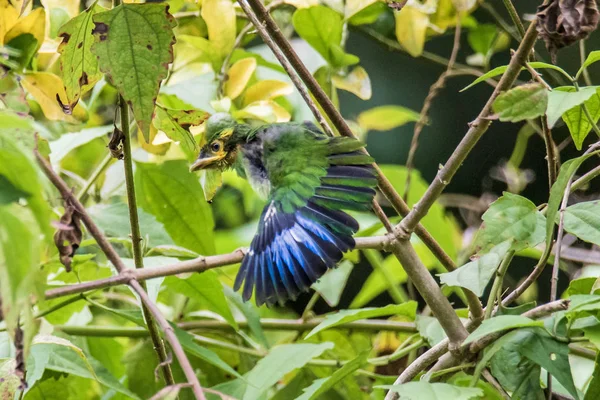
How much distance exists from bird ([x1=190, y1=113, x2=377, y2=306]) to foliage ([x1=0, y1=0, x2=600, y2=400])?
0.03 m

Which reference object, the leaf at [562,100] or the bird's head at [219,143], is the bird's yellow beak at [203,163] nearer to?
the bird's head at [219,143]

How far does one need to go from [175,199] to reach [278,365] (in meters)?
0.42

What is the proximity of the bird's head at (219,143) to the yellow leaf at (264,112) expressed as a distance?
55mm

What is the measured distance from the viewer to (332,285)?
46.3 inches

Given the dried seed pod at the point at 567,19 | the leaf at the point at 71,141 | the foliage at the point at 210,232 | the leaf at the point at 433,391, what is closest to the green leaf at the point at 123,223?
the foliage at the point at 210,232

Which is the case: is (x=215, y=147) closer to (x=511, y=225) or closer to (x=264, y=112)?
(x=264, y=112)

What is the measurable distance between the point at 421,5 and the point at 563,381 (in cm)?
88

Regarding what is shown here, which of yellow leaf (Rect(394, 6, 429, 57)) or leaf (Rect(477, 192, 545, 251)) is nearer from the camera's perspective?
leaf (Rect(477, 192, 545, 251))

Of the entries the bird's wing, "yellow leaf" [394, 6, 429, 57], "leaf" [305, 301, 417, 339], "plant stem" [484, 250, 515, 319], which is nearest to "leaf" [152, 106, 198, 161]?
the bird's wing

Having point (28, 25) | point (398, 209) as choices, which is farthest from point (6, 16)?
point (398, 209)

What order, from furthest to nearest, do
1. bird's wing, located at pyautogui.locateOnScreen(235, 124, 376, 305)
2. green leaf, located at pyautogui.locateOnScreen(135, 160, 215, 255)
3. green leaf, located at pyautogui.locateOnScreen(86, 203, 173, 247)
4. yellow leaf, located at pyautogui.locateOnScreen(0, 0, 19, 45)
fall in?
green leaf, located at pyautogui.locateOnScreen(135, 160, 215, 255), green leaf, located at pyautogui.locateOnScreen(86, 203, 173, 247), yellow leaf, located at pyautogui.locateOnScreen(0, 0, 19, 45), bird's wing, located at pyautogui.locateOnScreen(235, 124, 376, 305)

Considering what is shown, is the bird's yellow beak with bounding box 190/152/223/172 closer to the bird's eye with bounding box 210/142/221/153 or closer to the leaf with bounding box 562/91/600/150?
the bird's eye with bounding box 210/142/221/153

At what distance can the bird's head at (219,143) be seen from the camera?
1.02 m

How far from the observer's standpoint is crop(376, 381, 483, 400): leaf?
59 cm
